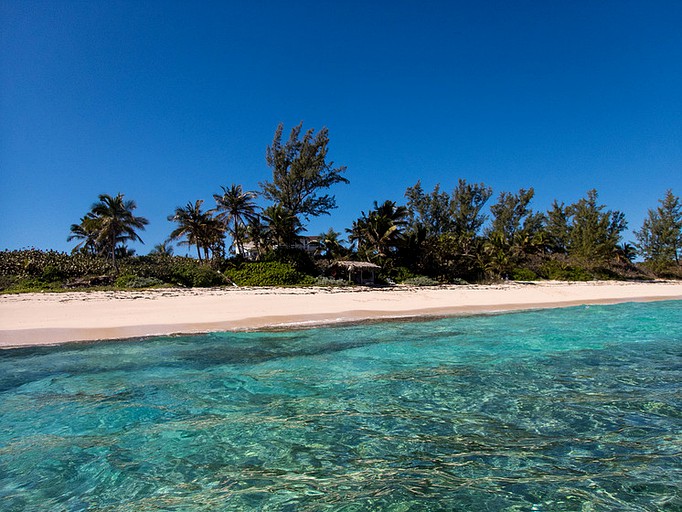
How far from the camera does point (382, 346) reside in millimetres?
9984

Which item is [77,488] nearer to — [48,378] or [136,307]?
[48,378]

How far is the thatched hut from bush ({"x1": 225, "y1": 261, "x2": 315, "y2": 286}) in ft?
9.20

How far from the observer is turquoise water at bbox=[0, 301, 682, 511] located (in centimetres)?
339

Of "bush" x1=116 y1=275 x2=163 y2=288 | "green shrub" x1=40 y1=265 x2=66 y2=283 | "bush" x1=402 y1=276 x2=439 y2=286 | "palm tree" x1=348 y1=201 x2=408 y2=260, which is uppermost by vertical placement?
"palm tree" x1=348 y1=201 x2=408 y2=260

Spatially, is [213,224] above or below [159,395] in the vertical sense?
above

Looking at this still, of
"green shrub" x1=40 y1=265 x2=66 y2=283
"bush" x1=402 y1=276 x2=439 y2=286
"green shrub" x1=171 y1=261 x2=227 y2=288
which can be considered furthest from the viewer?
"bush" x1=402 y1=276 x2=439 y2=286

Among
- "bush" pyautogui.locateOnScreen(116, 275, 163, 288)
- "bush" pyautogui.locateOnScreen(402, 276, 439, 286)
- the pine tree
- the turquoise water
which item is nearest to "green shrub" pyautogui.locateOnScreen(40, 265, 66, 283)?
"bush" pyautogui.locateOnScreen(116, 275, 163, 288)

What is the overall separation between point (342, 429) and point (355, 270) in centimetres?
2711

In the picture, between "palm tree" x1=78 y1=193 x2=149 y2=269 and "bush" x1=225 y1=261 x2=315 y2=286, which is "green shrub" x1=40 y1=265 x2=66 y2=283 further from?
"bush" x1=225 y1=261 x2=315 y2=286

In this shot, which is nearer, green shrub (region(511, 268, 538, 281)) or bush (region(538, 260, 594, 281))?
green shrub (region(511, 268, 538, 281))

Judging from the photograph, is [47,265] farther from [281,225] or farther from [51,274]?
[281,225]

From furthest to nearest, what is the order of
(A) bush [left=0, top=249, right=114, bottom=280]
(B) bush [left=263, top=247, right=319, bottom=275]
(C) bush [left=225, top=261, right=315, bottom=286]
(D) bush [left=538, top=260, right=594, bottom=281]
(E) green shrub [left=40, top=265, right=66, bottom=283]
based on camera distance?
(D) bush [left=538, top=260, right=594, bottom=281] → (B) bush [left=263, top=247, right=319, bottom=275] → (C) bush [left=225, top=261, right=315, bottom=286] → (A) bush [left=0, top=249, right=114, bottom=280] → (E) green shrub [left=40, top=265, right=66, bottom=283]

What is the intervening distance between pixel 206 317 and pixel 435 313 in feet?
32.8

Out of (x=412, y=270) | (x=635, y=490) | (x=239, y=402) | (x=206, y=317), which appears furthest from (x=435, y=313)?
(x=412, y=270)
